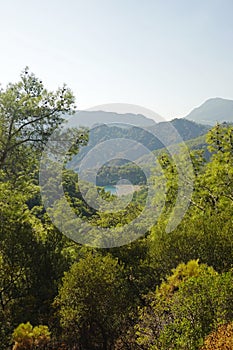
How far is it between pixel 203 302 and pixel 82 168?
42.6 ft

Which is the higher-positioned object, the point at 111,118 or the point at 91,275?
the point at 111,118

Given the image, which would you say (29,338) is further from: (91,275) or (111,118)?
(111,118)

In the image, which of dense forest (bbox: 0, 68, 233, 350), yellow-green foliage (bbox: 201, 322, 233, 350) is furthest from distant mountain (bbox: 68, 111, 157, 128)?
yellow-green foliage (bbox: 201, 322, 233, 350)

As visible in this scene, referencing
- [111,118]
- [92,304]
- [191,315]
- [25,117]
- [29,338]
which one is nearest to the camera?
[191,315]

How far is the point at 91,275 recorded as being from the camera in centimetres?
814

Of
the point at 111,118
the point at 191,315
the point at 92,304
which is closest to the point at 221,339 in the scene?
the point at 191,315

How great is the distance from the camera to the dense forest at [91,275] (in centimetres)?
570

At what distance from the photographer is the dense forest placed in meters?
5.70

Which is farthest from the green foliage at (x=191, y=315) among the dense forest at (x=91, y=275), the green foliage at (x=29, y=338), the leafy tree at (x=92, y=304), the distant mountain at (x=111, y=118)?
the distant mountain at (x=111, y=118)

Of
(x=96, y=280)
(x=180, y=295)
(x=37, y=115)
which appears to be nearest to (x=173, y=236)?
(x=96, y=280)

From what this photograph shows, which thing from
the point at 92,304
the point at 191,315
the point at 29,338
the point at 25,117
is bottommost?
the point at 29,338

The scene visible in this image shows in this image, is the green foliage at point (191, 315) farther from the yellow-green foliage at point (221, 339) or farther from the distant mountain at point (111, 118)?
the distant mountain at point (111, 118)

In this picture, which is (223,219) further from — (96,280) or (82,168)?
(82,168)

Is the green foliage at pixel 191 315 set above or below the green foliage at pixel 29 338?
above
